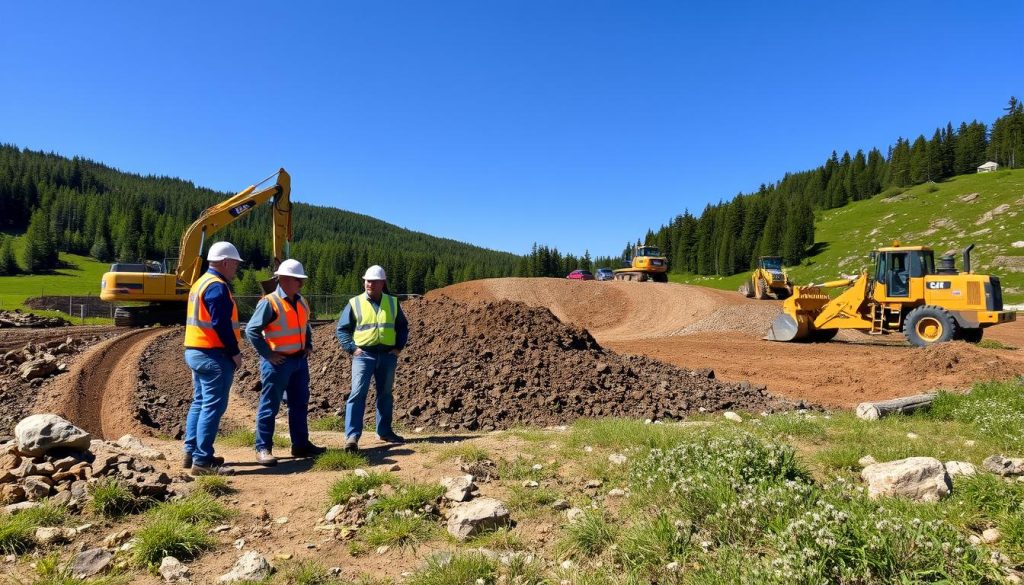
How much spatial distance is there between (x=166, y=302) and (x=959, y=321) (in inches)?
1078

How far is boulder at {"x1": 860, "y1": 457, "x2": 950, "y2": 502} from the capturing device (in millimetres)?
3605

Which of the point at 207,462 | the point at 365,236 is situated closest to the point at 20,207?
the point at 365,236

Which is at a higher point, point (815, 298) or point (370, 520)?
point (815, 298)

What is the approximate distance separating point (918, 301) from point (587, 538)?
15.5 meters

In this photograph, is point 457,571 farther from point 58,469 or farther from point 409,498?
point 58,469

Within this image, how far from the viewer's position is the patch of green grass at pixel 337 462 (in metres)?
4.88

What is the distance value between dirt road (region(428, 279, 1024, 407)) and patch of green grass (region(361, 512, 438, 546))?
28.3ft

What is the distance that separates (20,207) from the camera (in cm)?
11175

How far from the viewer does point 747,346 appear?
16391 millimetres

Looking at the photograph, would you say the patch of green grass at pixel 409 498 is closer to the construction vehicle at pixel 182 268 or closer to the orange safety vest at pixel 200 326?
the orange safety vest at pixel 200 326

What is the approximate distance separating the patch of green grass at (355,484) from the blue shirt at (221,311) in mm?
1600

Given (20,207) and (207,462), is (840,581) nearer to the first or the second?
(207,462)

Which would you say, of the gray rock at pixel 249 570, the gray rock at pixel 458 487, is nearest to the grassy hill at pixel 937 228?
the gray rock at pixel 458 487

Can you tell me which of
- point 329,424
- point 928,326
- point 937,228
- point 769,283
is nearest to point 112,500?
point 329,424
